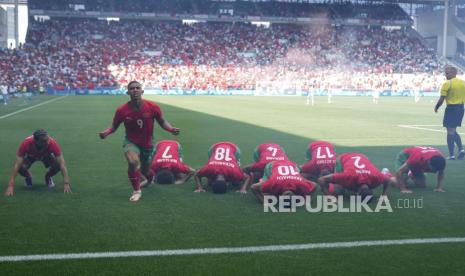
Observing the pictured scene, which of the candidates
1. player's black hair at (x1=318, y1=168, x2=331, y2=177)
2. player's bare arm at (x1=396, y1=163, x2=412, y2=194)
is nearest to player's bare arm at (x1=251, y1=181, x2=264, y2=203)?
player's black hair at (x1=318, y1=168, x2=331, y2=177)

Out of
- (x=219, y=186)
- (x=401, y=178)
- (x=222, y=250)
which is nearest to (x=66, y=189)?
(x=219, y=186)

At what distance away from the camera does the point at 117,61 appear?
60.8 metres

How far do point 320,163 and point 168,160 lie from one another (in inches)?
105

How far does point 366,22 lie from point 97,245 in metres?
73.3

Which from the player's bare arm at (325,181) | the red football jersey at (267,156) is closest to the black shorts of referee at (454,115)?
the red football jersey at (267,156)

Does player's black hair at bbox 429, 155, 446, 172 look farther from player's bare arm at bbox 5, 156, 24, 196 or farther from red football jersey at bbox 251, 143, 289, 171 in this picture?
player's bare arm at bbox 5, 156, 24, 196

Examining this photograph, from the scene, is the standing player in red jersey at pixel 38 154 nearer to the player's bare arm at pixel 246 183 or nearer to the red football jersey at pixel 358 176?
the player's bare arm at pixel 246 183

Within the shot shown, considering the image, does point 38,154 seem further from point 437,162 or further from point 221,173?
point 437,162

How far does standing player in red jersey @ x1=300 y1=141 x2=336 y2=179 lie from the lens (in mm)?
8977

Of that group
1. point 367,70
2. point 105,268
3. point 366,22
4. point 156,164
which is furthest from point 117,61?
point 105,268

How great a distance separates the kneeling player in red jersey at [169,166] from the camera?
9.13m

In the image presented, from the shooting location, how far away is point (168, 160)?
30.3ft

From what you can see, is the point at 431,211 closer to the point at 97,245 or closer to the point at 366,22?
the point at 97,245

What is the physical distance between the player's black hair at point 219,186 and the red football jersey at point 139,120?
121 centimetres
